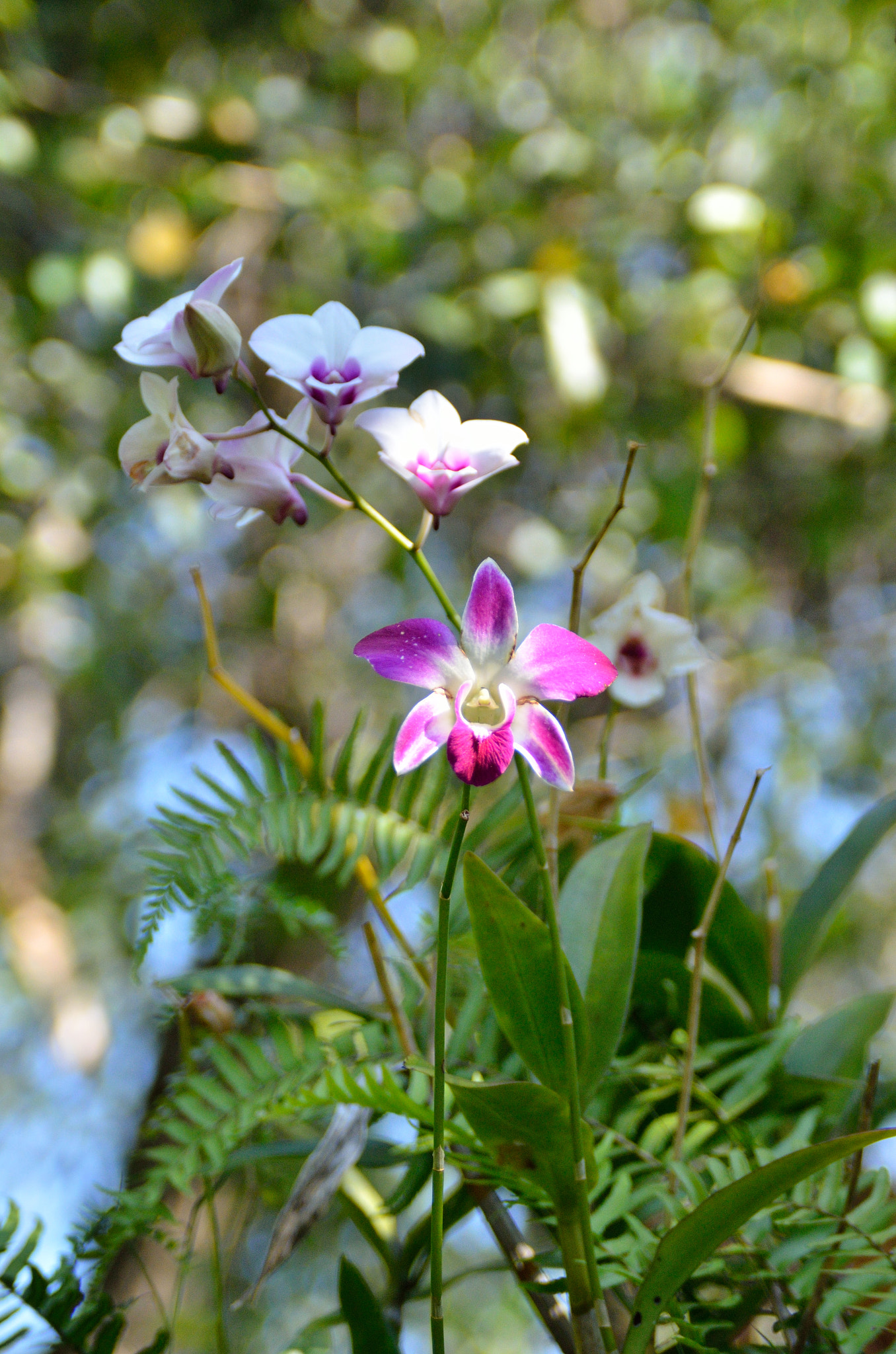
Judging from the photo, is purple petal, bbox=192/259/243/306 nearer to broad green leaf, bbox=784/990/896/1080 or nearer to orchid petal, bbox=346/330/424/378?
orchid petal, bbox=346/330/424/378

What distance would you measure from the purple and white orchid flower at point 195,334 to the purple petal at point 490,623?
0.46ft

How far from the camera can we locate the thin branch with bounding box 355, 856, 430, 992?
0.49 meters

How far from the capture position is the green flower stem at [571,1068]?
0.32 metres

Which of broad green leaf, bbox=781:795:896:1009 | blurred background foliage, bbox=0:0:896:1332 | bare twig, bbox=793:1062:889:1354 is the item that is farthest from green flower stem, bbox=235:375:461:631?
blurred background foliage, bbox=0:0:896:1332

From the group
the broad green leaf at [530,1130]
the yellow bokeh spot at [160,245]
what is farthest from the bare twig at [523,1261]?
the yellow bokeh spot at [160,245]

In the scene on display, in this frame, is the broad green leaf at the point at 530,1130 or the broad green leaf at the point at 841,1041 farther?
the broad green leaf at the point at 841,1041

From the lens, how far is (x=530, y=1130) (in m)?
0.34

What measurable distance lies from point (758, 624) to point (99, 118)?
1.70 m

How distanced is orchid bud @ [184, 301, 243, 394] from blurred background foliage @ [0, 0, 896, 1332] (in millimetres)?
1042

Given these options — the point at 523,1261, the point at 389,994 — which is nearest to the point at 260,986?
the point at 389,994

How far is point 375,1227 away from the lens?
1.79ft

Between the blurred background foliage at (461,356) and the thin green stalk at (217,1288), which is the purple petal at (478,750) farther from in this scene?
the blurred background foliage at (461,356)

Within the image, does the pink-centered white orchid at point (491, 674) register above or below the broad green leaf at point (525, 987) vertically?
above

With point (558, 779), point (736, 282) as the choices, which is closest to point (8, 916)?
point (558, 779)
